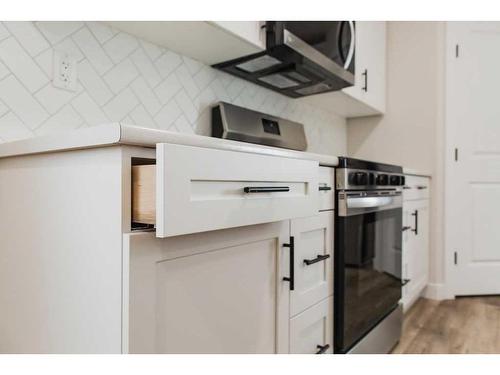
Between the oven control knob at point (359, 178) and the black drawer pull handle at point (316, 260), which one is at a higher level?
the oven control knob at point (359, 178)

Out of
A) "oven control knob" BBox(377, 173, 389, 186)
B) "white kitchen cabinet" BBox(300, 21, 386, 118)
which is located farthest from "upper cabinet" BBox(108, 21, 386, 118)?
"oven control knob" BBox(377, 173, 389, 186)

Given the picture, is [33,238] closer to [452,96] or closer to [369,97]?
[369,97]

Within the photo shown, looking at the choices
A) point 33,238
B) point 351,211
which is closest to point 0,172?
point 33,238

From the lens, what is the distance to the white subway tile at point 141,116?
1.29m

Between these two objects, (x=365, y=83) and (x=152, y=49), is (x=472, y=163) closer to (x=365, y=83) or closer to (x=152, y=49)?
(x=365, y=83)

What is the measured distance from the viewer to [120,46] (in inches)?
49.4

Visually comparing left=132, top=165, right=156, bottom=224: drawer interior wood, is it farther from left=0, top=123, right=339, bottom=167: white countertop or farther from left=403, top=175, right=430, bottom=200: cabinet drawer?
left=403, top=175, right=430, bottom=200: cabinet drawer

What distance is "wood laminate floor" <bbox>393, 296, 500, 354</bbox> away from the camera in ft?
5.52

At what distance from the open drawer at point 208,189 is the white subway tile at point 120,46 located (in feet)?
2.53

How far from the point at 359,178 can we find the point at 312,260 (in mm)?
403

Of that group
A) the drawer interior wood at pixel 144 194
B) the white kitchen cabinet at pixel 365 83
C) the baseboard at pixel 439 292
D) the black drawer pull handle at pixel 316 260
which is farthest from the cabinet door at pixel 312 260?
the baseboard at pixel 439 292

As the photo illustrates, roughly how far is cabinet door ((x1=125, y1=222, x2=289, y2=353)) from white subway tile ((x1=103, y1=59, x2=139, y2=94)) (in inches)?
29.3

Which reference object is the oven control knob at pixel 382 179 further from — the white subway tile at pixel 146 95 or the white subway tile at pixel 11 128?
the white subway tile at pixel 11 128

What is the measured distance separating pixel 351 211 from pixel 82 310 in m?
0.93
